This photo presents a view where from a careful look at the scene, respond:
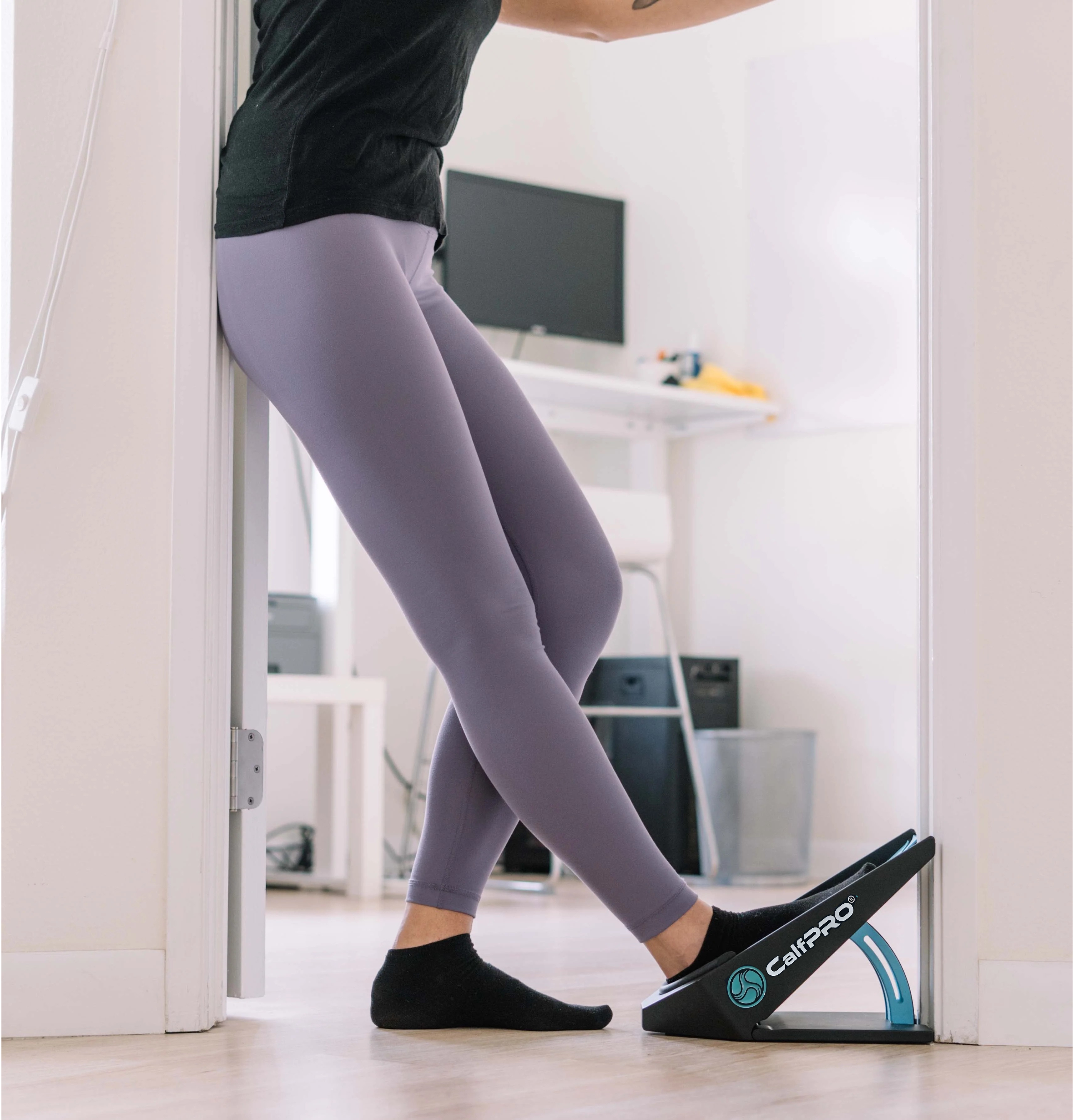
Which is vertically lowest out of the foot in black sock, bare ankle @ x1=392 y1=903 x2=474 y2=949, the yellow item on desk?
the foot in black sock

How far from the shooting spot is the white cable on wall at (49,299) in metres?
1.31

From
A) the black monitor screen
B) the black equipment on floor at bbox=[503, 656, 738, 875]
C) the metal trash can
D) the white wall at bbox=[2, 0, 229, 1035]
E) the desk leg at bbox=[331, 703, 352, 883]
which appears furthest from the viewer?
the black monitor screen

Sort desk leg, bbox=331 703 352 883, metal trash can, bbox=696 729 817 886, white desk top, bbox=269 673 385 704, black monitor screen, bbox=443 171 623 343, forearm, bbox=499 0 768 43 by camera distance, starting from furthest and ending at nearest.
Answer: black monitor screen, bbox=443 171 623 343
metal trash can, bbox=696 729 817 886
desk leg, bbox=331 703 352 883
white desk top, bbox=269 673 385 704
forearm, bbox=499 0 768 43

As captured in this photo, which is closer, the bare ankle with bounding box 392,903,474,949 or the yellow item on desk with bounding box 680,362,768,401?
the bare ankle with bounding box 392,903,474,949

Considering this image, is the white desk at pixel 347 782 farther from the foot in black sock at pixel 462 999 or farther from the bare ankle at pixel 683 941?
the bare ankle at pixel 683 941

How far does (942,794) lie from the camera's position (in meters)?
1.26

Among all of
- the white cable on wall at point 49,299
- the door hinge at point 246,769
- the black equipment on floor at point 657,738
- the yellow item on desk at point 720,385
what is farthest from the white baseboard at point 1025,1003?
the yellow item on desk at point 720,385

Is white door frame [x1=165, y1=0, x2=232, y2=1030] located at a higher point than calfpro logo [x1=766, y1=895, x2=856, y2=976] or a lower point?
higher

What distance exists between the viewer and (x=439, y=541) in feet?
3.89

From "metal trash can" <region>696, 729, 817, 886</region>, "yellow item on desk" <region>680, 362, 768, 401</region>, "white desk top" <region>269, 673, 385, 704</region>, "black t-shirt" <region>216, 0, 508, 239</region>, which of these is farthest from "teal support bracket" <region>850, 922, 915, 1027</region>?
"yellow item on desk" <region>680, 362, 768, 401</region>

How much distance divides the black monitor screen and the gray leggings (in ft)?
8.59

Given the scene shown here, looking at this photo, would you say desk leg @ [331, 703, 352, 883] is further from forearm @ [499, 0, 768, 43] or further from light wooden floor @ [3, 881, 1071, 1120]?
forearm @ [499, 0, 768, 43]

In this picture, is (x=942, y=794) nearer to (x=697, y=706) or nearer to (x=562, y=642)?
(x=562, y=642)

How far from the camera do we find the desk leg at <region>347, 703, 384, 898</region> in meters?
3.08
